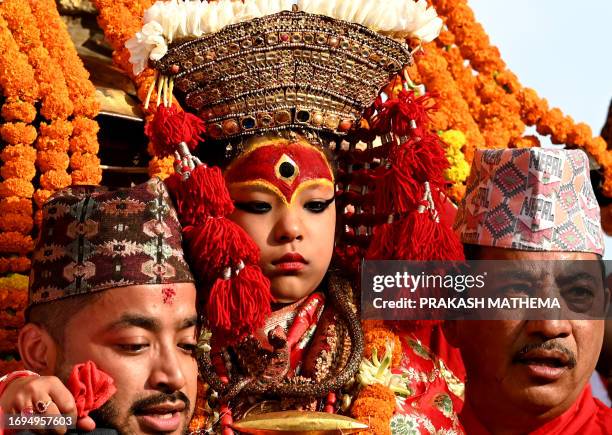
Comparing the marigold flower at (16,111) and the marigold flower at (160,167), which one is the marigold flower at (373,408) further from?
the marigold flower at (16,111)

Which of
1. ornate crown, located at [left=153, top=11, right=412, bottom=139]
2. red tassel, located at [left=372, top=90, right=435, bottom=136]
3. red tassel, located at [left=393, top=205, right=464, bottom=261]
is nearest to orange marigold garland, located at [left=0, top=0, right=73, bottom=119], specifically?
ornate crown, located at [left=153, top=11, right=412, bottom=139]

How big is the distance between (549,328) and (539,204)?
1.48 feet

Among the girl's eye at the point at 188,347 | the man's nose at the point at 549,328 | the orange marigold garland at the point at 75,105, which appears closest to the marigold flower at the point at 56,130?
the orange marigold garland at the point at 75,105

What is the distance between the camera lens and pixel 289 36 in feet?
13.3

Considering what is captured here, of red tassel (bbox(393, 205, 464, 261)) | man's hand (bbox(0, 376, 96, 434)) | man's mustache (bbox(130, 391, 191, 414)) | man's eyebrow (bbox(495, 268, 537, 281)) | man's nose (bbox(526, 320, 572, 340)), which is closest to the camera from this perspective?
man's hand (bbox(0, 376, 96, 434))

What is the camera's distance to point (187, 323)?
3455mm

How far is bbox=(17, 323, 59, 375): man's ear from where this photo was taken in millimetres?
3388

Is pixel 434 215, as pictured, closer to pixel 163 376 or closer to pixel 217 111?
pixel 217 111

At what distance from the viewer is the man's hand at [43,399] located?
3096 mm

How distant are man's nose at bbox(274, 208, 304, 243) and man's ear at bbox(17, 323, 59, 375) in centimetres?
96

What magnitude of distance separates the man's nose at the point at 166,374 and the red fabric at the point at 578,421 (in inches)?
52.0

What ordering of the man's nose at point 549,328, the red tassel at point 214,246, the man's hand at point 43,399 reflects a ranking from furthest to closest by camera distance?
1. the man's nose at point 549,328
2. the red tassel at point 214,246
3. the man's hand at point 43,399

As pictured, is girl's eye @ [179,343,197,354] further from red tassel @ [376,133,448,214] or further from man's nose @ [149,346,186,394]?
red tassel @ [376,133,448,214]

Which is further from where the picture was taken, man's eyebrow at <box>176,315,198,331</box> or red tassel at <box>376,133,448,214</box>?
red tassel at <box>376,133,448,214</box>
